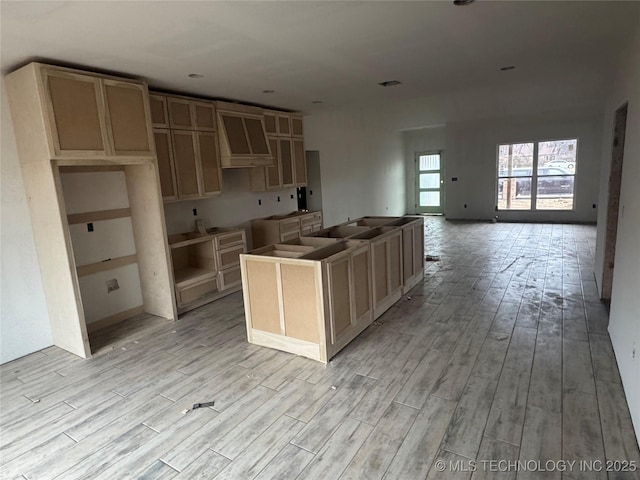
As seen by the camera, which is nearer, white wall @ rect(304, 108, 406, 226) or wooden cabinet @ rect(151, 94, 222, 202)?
wooden cabinet @ rect(151, 94, 222, 202)

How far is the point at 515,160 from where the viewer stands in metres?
10.2

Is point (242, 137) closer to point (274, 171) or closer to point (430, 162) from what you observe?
point (274, 171)

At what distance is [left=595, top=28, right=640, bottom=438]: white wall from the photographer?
2359mm

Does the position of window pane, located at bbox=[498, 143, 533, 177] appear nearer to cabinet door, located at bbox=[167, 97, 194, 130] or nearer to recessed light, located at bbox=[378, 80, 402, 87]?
recessed light, located at bbox=[378, 80, 402, 87]

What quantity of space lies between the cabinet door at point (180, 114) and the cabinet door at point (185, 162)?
0.28ft

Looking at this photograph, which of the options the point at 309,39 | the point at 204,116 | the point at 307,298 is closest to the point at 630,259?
the point at 307,298

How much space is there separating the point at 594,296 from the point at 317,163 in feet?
17.5

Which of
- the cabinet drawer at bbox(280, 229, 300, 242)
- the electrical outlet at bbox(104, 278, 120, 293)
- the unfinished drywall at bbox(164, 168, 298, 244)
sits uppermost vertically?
the unfinished drywall at bbox(164, 168, 298, 244)

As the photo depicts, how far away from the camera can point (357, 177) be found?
949cm

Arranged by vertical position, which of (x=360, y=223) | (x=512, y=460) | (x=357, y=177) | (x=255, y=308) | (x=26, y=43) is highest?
(x=26, y=43)

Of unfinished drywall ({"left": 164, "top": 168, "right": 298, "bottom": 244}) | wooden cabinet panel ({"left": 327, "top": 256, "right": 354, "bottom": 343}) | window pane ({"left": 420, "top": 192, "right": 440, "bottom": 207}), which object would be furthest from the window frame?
wooden cabinet panel ({"left": 327, "top": 256, "right": 354, "bottom": 343})

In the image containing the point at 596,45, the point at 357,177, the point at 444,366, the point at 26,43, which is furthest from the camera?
the point at 357,177

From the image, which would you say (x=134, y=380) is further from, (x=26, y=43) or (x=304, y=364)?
(x=26, y=43)

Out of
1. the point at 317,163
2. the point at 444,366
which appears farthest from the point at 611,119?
the point at 317,163
